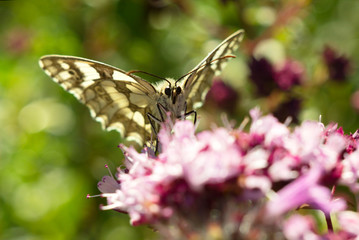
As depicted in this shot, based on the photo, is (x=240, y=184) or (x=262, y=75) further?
(x=262, y=75)

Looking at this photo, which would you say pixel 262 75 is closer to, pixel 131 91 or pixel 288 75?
pixel 288 75

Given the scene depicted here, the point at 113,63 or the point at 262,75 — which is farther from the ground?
the point at 113,63

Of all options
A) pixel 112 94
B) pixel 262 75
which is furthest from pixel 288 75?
pixel 112 94

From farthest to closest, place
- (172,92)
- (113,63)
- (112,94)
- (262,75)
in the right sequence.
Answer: (113,63) → (262,75) → (112,94) → (172,92)

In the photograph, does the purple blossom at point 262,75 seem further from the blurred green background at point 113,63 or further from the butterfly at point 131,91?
the butterfly at point 131,91

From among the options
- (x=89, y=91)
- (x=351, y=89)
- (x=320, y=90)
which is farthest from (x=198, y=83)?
(x=351, y=89)

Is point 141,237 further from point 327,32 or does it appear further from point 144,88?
point 327,32
